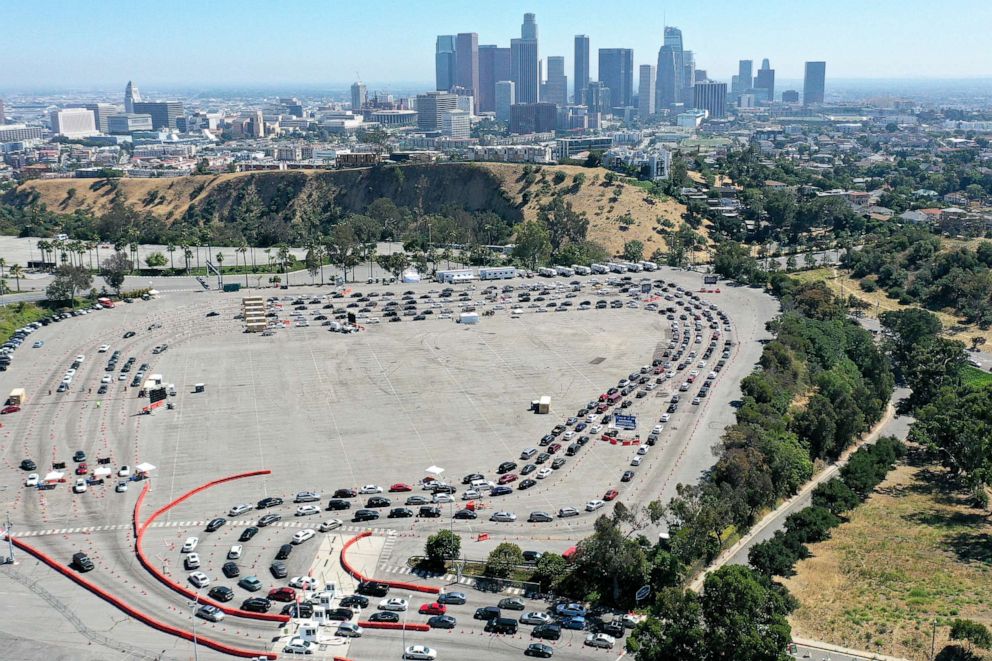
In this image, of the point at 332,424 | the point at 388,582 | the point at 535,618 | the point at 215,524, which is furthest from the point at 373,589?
the point at 332,424

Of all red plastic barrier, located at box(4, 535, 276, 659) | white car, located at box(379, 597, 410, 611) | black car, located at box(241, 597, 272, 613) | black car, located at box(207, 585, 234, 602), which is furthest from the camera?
black car, located at box(207, 585, 234, 602)

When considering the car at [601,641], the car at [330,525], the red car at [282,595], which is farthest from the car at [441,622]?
the car at [330,525]

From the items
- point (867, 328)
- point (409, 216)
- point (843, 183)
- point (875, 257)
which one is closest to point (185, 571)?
point (867, 328)

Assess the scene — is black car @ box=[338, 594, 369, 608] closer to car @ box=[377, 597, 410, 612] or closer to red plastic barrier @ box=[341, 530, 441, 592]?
car @ box=[377, 597, 410, 612]

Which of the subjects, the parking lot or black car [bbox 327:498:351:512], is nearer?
the parking lot

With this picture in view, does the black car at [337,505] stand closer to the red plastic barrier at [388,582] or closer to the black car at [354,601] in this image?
the red plastic barrier at [388,582]

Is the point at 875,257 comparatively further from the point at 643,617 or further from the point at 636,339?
the point at 643,617

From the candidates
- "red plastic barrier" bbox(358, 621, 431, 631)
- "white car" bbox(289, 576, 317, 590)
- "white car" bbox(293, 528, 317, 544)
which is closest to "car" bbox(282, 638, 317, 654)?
"red plastic barrier" bbox(358, 621, 431, 631)
